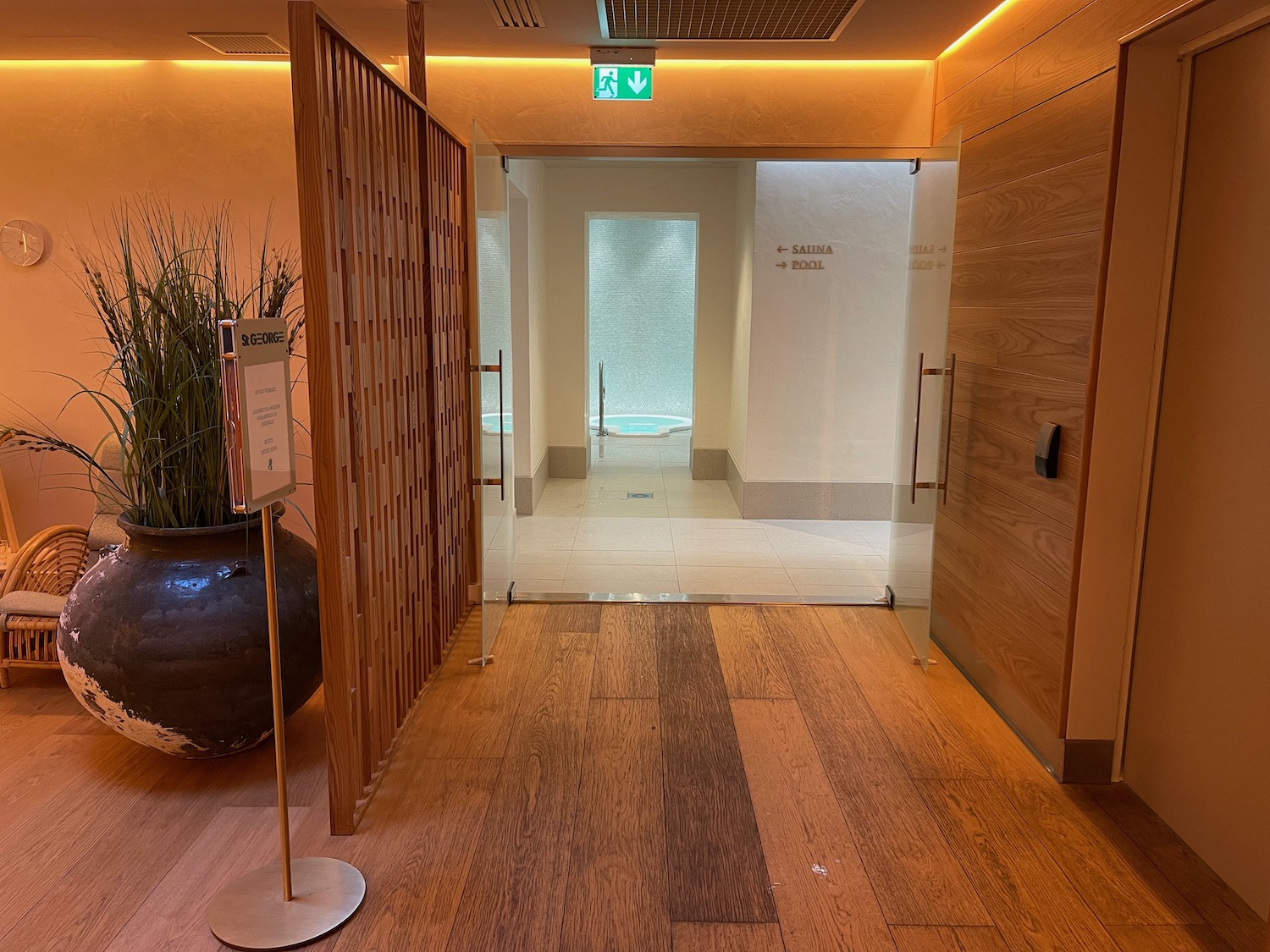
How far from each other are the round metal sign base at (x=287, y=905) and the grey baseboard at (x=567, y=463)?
5.67 metres

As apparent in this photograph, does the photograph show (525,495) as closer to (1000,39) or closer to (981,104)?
(981,104)

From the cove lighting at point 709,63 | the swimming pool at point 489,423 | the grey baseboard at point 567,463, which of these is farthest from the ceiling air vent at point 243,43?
the grey baseboard at point 567,463

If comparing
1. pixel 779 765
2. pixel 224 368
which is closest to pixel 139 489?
pixel 224 368

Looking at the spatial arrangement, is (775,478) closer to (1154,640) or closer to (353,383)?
(1154,640)

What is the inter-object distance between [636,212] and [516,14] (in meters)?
4.15

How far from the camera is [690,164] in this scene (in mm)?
7359

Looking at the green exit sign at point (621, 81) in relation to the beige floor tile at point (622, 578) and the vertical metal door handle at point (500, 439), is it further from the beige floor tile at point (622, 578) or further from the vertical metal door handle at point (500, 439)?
the beige floor tile at point (622, 578)

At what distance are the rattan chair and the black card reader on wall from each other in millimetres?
3487

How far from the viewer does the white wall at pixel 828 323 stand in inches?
249

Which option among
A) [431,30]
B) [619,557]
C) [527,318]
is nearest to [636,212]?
[527,318]

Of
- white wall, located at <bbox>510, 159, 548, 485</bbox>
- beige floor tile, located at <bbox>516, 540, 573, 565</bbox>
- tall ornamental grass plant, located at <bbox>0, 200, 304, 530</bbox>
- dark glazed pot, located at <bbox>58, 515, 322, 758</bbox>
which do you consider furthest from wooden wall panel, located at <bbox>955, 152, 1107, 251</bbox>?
white wall, located at <bbox>510, 159, 548, 485</bbox>

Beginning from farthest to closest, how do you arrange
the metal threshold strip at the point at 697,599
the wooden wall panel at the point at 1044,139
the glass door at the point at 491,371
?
the metal threshold strip at the point at 697,599, the glass door at the point at 491,371, the wooden wall panel at the point at 1044,139

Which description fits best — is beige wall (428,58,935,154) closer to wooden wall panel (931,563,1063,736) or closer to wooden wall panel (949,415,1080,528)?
wooden wall panel (949,415,1080,528)

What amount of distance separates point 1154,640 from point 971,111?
A: 7.24 ft
